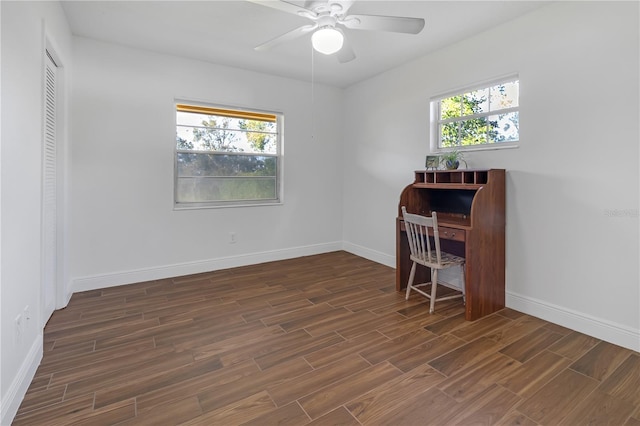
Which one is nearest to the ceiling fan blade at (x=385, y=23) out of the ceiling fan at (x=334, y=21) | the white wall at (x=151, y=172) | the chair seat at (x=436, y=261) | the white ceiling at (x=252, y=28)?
the ceiling fan at (x=334, y=21)

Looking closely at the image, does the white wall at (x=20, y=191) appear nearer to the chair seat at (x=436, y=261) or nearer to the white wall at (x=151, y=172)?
the white wall at (x=151, y=172)

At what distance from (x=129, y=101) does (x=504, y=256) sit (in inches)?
162

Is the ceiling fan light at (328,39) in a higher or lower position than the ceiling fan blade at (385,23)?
lower

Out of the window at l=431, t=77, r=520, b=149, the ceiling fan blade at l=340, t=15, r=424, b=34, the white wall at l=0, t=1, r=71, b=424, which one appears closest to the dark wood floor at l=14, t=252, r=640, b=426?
the white wall at l=0, t=1, r=71, b=424

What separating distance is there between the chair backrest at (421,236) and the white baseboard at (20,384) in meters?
2.82

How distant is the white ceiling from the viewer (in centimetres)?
268

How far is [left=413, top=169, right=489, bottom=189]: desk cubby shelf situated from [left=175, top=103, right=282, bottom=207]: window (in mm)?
2088

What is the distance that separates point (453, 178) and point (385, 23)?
1688mm

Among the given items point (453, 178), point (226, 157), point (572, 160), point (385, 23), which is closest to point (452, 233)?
point (453, 178)

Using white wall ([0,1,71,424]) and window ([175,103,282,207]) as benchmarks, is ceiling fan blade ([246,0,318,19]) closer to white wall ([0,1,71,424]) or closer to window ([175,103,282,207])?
white wall ([0,1,71,424])

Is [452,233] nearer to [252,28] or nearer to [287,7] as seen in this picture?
[287,7]

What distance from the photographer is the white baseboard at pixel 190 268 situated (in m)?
3.46

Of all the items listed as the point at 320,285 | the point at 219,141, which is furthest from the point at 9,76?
the point at 320,285

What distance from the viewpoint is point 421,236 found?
3.01 metres
